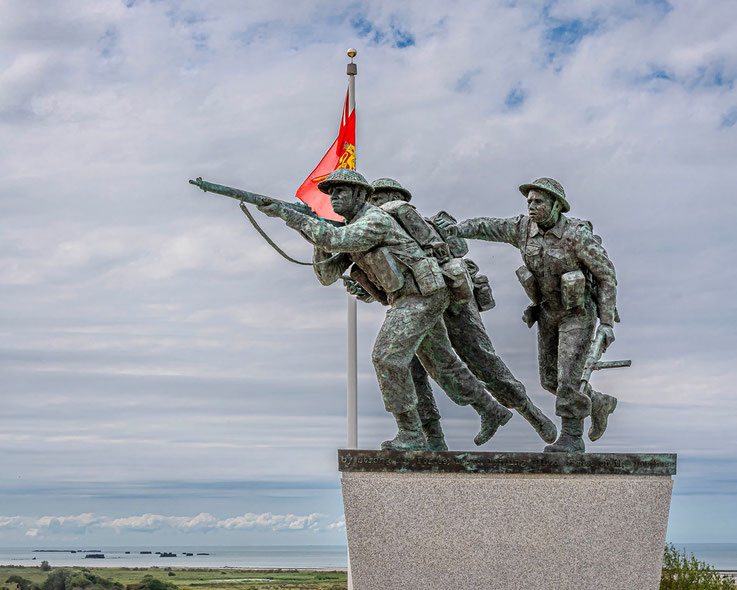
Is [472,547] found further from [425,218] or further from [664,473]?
[425,218]

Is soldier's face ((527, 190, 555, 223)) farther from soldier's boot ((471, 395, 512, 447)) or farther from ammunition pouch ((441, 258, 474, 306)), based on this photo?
soldier's boot ((471, 395, 512, 447))

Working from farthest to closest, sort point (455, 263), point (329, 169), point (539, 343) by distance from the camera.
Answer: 1. point (329, 169)
2. point (539, 343)
3. point (455, 263)

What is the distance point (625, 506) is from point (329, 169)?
7.26 m

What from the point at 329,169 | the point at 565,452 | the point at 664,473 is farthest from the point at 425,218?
the point at 329,169

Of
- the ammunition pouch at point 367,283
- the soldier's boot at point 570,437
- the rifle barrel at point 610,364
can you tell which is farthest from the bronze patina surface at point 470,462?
the ammunition pouch at point 367,283

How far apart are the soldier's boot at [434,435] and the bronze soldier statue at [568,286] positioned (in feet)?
2.96

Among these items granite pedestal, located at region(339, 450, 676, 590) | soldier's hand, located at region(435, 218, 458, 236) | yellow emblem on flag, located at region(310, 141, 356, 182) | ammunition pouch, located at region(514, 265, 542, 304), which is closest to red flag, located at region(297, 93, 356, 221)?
yellow emblem on flag, located at region(310, 141, 356, 182)

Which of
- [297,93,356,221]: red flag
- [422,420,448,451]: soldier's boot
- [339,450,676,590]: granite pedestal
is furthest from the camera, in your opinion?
[297,93,356,221]: red flag

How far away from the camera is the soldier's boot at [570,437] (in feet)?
27.1

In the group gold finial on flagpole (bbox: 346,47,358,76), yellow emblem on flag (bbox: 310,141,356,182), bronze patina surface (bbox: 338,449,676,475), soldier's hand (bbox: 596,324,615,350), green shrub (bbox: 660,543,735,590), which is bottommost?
green shrub (bbox: 660,543,735,590)

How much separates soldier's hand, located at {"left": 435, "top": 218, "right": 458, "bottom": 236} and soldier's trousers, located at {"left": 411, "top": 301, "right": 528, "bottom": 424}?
63cm

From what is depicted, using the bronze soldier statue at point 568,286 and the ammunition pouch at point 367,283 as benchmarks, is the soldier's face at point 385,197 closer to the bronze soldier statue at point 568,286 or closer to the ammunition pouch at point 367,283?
the bronze soldier statue at point 568,286

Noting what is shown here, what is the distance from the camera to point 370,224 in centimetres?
771

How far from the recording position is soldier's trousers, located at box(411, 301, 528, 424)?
A: 27.8ft
